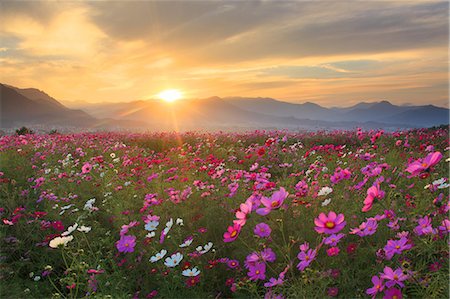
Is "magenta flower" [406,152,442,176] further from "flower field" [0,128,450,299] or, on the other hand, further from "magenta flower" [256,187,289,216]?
"magenta flower" [256,187,289,216]

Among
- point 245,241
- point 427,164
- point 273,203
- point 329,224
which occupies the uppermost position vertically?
point 427,164

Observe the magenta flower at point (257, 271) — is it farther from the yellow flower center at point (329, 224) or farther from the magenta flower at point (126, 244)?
the magenta flower at point (126, 244)

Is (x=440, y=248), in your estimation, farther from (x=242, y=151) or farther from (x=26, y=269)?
(x=242, y=151)

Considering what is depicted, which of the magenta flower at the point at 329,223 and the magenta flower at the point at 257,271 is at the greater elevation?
the magenta flower at the point at 329,223

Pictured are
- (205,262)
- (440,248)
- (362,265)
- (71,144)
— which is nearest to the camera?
(440,248)

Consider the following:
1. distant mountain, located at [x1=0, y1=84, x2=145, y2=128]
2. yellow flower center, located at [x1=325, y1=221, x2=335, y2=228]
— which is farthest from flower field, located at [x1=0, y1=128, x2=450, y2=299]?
distant mountain, located at [x1=0, y1=84, x2=145, y2=128]

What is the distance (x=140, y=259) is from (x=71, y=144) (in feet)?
25.4

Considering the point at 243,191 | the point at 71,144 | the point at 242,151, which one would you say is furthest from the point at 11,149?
the point at 243,191

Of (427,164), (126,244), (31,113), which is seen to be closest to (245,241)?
(126,244)

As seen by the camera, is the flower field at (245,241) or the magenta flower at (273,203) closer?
the magenta flower at (273,203)

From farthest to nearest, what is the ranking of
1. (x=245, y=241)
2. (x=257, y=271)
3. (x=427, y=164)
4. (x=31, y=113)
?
1. (x=31, y=113)
2. (x=245, y=241)
3. (x=257, y=271)
4. (x=427, y=164)

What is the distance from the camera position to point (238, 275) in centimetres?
305

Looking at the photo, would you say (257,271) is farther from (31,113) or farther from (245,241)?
(31,113)

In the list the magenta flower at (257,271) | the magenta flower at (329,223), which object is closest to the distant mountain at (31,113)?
the magenta flower at (257,271)
